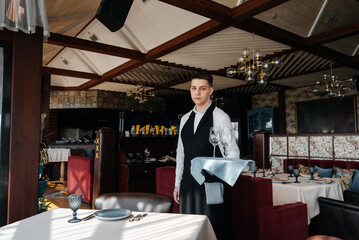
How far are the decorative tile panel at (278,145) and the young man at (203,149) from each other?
4665 millimetres

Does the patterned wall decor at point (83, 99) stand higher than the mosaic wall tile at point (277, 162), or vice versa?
the patterned wall decor at point (83, 99)

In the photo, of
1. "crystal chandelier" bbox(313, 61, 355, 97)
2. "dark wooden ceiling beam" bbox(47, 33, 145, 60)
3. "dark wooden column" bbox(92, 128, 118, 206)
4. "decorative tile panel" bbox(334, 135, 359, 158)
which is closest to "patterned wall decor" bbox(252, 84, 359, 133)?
"crystal chandelier" bbox(313, 61, 355, 97)

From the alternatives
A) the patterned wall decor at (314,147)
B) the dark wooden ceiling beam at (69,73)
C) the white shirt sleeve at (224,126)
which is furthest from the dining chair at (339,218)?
the dark wooden ceiling beam at (69,73)

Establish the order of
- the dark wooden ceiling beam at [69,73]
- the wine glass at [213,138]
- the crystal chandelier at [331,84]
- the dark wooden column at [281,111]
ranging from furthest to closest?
the dark wooden column at [281,111] < the dark wooden ceiling beam at [69,73] < the crystal chandelier at [331,84] < the wine glass at [213,138]

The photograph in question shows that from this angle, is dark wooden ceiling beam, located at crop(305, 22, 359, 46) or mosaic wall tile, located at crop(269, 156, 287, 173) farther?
mosaic wall tile, located at crop(269, 156, 287, 173)

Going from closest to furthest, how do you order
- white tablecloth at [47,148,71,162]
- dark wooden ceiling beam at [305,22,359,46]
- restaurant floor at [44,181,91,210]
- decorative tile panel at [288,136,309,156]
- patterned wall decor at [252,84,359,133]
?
restaurant floor at [44,181,91,210]
dark wooden ceiling beam at [305,22,359,46]
decorative tile panel at [288,136,309,156]
white tablecloth at [47,148,71,162]
patterned wall decor at [252,84,359,133]

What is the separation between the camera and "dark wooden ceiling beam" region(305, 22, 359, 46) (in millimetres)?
5285

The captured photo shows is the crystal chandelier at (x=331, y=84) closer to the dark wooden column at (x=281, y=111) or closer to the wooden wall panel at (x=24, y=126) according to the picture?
the dark wooden column at (x=281, y=111)

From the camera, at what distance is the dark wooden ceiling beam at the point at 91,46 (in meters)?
5.92

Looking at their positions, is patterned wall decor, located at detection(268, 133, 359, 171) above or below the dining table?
above

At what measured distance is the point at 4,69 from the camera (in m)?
2.20

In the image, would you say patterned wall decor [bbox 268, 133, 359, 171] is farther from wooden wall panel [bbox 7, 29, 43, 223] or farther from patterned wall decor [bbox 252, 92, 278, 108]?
patterned wall decor [bbox 252, 92, 278, 108]

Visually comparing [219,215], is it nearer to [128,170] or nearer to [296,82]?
[128,170]

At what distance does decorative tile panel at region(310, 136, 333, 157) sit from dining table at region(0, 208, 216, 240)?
463 centimetres
